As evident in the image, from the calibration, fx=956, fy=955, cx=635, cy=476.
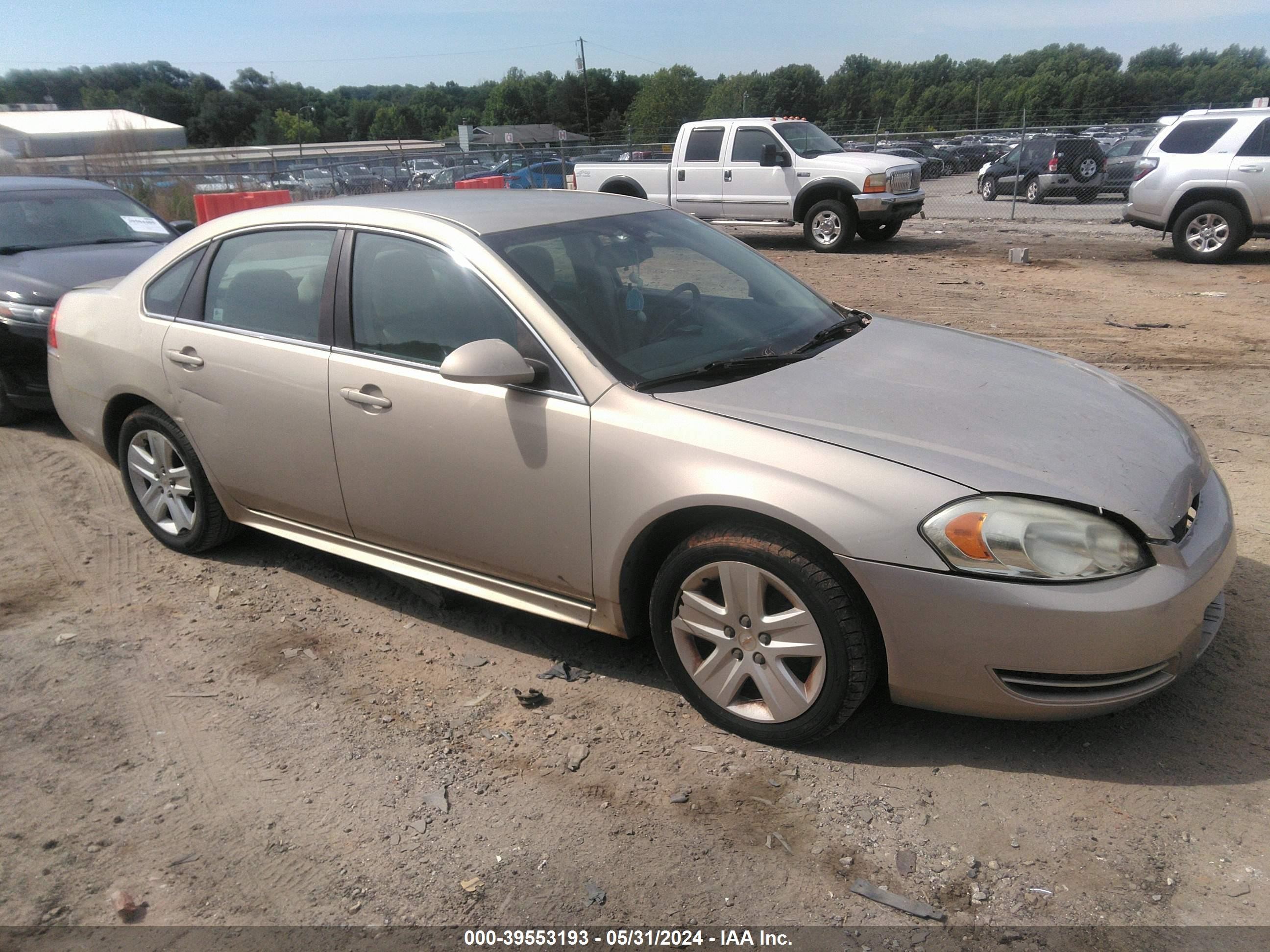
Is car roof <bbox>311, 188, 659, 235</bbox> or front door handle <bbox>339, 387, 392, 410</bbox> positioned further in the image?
car roof <bbox>311, 188, 659, 235</bbox>

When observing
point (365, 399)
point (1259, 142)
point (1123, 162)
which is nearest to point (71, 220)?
point (365, 399)

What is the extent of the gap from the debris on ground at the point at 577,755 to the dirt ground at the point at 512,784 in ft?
0.05

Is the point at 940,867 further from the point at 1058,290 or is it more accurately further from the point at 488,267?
the point at 1058,290

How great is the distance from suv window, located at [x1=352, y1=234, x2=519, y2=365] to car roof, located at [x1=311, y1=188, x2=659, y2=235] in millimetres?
183

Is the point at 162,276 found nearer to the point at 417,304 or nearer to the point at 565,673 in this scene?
the point at 417,304

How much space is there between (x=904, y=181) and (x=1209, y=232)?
456cm

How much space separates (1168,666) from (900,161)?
46.0 feet

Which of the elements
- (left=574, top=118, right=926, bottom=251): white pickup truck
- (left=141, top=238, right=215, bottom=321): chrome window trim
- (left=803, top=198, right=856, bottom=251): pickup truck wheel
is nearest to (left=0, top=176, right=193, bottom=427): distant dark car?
(left=141, top=238, right=215, bottom=321): chrome window trim

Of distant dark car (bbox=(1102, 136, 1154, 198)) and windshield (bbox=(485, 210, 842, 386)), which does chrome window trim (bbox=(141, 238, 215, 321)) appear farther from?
distant dark car (bbox=(1102, 136, 1154, 198))

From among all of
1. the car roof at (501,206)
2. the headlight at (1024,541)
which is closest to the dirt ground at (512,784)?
the headlight at (1024,541)

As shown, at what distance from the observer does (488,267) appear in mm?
3371

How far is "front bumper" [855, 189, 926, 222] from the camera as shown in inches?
580

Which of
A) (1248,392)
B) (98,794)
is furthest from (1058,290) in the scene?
(98,794)

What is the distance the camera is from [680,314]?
3617 millimetres
